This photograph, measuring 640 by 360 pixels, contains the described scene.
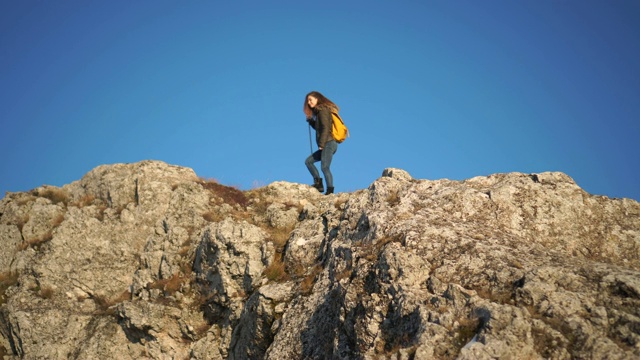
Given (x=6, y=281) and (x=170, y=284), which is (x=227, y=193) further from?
(x=6, y=281)

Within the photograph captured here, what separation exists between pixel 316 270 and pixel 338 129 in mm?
8845

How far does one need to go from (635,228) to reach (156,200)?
56.3ft

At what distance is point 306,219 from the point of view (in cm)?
2133

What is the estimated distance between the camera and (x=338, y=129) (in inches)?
990

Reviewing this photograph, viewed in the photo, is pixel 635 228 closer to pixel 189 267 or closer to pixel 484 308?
pixel 484 308

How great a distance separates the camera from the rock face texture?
12.3 metres

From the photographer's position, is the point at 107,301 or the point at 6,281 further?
the point at 6,281

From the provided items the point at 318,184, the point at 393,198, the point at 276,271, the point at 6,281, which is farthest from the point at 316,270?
the point at 6,281

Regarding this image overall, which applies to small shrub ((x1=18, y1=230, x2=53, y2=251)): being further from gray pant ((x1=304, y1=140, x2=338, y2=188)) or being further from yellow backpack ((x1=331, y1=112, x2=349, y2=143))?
yellow backpack ((x1=331, y1=112, x2=349, y2=143))

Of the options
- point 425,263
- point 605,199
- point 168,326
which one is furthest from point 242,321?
point 605,199

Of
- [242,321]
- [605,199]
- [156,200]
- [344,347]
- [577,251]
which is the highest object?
[156,200]

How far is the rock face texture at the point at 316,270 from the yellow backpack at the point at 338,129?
8.44 feet

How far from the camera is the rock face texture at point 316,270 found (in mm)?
12305

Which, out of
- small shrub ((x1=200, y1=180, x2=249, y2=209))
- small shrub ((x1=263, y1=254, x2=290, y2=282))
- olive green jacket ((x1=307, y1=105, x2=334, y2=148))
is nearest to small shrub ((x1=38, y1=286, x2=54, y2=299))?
small shrub ((x1=200, y1=180, x2=249, y2=209))
